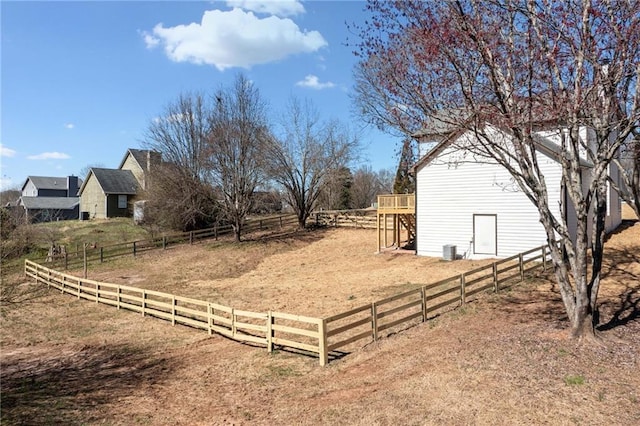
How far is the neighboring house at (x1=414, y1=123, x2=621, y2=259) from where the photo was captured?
1806cm

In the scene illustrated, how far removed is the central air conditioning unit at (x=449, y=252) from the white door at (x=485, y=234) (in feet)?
3.14

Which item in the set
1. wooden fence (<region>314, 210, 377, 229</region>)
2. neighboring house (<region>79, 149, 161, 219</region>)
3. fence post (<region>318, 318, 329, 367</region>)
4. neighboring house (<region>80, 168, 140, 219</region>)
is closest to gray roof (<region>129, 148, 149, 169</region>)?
neighboring house (<region>79, 149, 161, 219</region>)

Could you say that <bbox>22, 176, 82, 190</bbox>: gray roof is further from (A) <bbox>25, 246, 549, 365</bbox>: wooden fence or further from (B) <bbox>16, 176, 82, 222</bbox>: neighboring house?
(A) <bbox>25, 246, 549, 365</bbox>: wooden fence

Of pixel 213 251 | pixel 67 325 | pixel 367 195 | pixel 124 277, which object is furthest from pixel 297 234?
pixel 367 195

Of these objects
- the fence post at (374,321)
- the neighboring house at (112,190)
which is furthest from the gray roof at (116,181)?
the fence post at (374,321)

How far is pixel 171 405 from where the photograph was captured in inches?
296

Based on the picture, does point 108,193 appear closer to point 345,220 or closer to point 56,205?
point 56,205

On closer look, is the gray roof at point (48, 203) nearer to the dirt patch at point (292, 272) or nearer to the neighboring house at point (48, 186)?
the neighboring house at point (48, 186)

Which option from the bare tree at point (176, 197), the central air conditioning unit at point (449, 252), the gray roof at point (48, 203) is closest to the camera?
the central air conditioning unit at point (449, 252)

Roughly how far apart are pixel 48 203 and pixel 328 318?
6114 centimetres

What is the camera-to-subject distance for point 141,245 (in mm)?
28266

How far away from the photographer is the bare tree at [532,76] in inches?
298

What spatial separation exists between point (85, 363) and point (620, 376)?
449 inches

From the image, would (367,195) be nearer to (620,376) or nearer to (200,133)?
(200,133)
